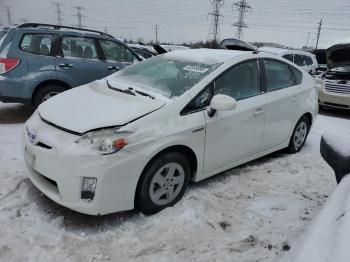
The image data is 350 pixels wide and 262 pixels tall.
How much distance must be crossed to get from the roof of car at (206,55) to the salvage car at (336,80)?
234 inches

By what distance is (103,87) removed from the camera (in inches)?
171

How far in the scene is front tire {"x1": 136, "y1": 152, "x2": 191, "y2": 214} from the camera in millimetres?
3426

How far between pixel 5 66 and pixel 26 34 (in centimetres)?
72

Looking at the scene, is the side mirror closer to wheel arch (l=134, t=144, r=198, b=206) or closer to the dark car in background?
wheel arch (l=134, t=144, r=198, b=206)

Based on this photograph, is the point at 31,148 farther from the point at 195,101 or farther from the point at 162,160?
the point at 195,101

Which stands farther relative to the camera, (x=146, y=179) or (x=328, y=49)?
(x=328, y=49)

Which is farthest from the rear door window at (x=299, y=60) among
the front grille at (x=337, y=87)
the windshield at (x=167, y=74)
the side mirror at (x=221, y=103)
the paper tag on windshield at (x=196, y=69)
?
the side mirror at (x=221, y=103)

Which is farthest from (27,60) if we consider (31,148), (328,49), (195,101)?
(328,49)

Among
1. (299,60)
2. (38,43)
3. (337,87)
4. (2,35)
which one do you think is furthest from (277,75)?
(299,60)

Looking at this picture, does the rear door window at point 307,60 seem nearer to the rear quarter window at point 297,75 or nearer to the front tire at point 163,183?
the rear quarter window at point 297,75

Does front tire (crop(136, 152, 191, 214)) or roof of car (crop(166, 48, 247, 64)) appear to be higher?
roof of car (crop(166, 48, 247, 64))

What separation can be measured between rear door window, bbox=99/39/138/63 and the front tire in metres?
4.50

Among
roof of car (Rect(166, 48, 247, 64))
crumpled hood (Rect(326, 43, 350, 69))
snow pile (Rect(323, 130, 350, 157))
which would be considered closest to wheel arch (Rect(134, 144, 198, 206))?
roof of car (Rect(166, 48, 247, 64))

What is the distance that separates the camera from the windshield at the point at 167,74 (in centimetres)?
399
